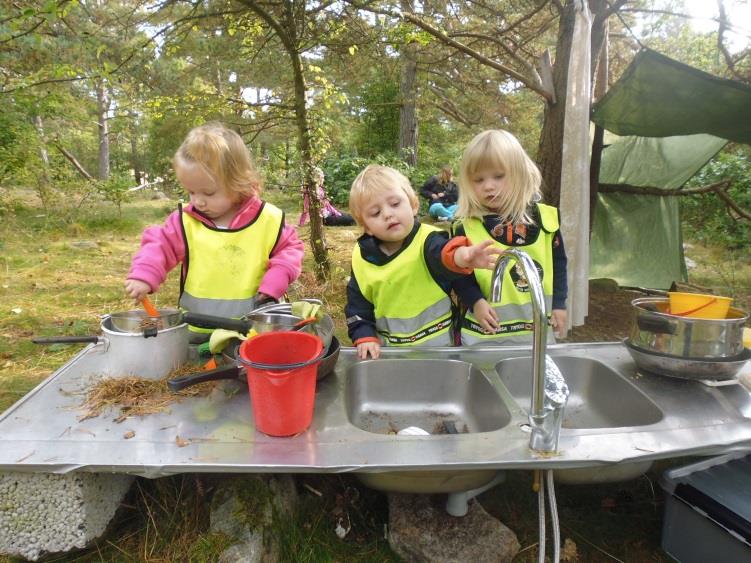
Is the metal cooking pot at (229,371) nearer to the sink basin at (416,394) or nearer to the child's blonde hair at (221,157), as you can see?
the sink basin at (416,394)

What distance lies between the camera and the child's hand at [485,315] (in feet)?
6.45

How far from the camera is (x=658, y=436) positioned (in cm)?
129

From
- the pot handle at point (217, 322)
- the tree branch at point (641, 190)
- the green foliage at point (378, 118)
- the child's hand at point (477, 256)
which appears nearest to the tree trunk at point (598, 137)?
the tree branch at point (641, 190)

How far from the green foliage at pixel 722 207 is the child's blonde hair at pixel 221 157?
7.00 meters

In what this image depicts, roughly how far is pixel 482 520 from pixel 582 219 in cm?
243

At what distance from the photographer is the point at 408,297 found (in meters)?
2.02

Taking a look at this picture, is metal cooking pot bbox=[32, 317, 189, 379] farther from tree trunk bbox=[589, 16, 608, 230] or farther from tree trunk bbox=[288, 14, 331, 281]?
tree trunk bbox=[589, 16, 608, 230]

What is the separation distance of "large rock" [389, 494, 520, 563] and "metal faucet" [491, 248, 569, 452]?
0.56 metres

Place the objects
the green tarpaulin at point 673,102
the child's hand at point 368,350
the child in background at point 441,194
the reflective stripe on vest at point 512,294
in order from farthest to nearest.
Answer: the child in background at point 441,194
the green tarpaulin at point 673,102
the reflective stripe on vest at point 512,294
the child's hand at point 368,350

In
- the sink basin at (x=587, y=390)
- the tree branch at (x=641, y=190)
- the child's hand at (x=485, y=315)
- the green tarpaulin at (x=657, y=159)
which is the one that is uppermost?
the green tarpaulin at (x=657, y=159)

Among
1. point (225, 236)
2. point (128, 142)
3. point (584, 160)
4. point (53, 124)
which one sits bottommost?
point (225, 236)

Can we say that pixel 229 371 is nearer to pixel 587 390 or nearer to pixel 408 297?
pixel 408 297

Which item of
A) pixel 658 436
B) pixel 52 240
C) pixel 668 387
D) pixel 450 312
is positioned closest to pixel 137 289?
pixel 450 312

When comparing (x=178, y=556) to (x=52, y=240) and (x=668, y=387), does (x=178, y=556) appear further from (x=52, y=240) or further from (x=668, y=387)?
(x=52, y=240)
